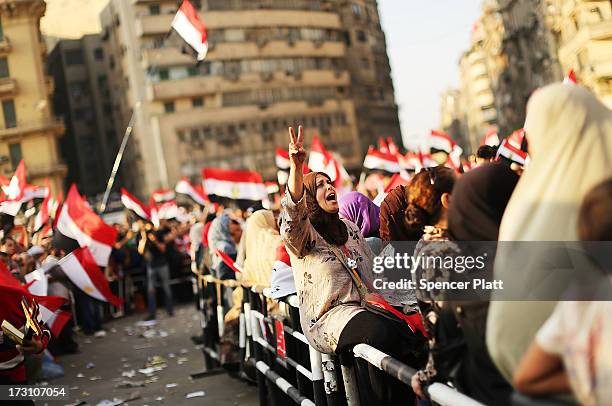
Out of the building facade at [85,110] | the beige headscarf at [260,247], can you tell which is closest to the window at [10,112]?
the building facade at [85,110]

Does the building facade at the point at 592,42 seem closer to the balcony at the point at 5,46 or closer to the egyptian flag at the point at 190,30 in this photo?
the balcony at the point at 5,46

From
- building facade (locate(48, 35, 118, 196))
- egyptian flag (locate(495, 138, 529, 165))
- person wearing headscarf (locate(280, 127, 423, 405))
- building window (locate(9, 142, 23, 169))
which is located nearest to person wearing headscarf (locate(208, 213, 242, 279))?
egyptian flag (locate(495, 138, 529, 165))

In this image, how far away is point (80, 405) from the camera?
10.6 meters

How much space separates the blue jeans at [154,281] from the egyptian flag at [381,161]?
4791 millimetres

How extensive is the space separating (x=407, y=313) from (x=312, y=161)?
11239mm

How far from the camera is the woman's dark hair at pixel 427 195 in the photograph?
14.6 ft

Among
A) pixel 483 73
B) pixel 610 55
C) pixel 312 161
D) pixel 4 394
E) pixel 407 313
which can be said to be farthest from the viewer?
pixel 483 73

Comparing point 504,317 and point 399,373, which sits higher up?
point 504,317

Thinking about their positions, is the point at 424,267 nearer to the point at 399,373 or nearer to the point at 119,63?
the point at 399,373

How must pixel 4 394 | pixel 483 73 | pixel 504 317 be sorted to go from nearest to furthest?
pixel 504 317, pixel 4 394, pixel 483 73

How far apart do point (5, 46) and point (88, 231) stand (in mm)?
56380

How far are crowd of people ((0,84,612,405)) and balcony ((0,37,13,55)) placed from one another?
62.6m

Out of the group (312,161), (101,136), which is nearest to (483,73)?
(101,136)

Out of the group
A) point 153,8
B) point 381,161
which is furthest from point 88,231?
point 153,8
